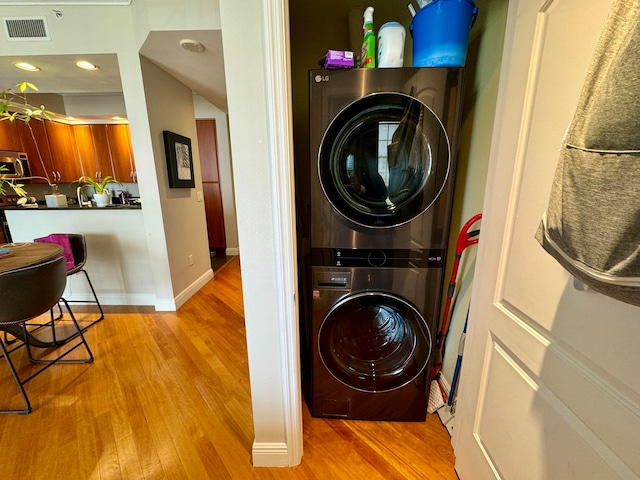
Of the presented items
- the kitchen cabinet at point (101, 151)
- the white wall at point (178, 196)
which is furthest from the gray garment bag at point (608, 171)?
the kitchen cabinet at point (101, 151)

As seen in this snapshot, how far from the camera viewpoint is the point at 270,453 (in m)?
1.14

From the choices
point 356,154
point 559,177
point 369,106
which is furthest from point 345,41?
point 559,177

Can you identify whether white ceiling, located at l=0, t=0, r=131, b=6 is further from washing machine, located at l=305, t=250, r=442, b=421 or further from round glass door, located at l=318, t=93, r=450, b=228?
washing machine, located at l=305, t=250, r=442, b=421

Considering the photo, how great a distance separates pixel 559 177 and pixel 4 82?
4.55 meters

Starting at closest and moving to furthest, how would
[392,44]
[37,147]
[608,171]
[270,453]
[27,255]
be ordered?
[608,171] < [392,44] < [270,453] < [27,255] < [37,147]

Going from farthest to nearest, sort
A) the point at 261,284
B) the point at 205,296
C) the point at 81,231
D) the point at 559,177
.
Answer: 1. the point at 205,296
2. the point at 81,231
3. the point at 261,284
4. the point at 559,177

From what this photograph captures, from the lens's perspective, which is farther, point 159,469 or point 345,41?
point 345,41

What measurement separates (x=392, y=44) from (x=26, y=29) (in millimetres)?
2864

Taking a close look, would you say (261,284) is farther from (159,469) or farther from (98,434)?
(98,434)

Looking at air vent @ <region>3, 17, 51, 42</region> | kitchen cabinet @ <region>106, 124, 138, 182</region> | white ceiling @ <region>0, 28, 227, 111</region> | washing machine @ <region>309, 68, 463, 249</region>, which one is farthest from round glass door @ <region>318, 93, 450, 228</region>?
kitchen cabinet @ <region>106, 124, 138, 182</region>

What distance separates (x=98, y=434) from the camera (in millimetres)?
1314

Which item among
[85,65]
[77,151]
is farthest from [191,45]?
[77,151]

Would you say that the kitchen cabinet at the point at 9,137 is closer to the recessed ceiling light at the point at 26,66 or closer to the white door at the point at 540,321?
the recessed ceiling light at the point at 26,66

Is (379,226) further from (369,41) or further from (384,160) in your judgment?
(369,41)
